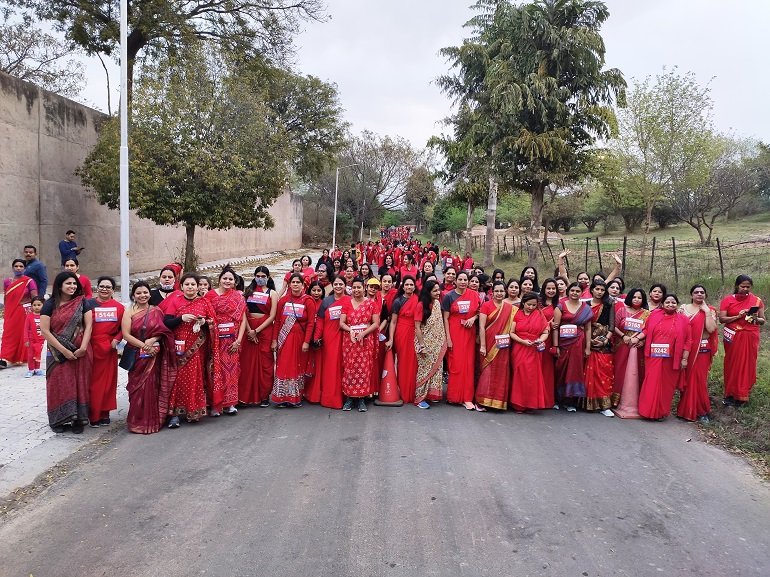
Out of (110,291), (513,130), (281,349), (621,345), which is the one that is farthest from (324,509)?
(513,130)

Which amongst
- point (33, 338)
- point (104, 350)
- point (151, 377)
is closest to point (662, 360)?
point (151, 377)

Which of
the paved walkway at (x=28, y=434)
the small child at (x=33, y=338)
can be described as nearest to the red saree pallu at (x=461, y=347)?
the paved walkway at (x=28, y=434)

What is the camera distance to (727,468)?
16.8 ft

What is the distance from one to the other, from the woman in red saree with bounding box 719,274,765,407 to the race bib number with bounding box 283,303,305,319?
4972 mm

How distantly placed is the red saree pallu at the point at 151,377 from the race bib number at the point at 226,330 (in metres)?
0.54

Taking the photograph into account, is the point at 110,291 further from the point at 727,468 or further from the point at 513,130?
the point at 513,130

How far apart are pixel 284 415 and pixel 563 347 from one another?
328cm

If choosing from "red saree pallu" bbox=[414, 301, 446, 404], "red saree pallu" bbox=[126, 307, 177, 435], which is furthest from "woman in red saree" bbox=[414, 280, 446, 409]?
"red saree pallu" bbox=[126, 307, 177, 435]

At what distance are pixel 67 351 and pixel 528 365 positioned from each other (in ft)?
15.2

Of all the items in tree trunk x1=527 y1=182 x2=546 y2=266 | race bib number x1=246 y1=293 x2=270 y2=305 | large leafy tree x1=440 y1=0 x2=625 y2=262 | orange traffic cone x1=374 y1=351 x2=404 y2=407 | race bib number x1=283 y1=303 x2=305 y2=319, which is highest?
large leafy tree x1=440 y1=0 x2=625 y2=262

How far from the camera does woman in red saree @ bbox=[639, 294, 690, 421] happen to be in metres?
6.23

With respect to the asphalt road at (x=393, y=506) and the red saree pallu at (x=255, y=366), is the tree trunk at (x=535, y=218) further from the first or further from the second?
the red saree pallu at (x=255, y=366)

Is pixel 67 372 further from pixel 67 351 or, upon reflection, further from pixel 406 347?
pixel 406 347

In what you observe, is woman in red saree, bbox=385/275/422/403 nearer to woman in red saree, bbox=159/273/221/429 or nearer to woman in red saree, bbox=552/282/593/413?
woman in red saree, bbox=552/282/593/413
